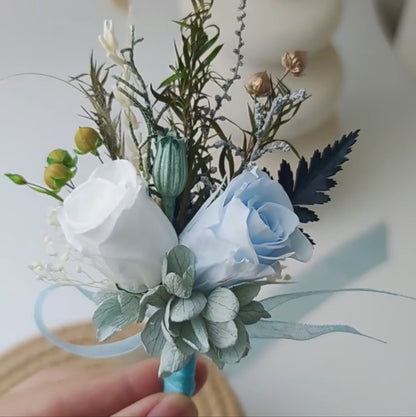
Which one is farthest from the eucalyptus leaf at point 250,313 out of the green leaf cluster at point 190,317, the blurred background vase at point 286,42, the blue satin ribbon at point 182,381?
the blurred background vase at point 286,42

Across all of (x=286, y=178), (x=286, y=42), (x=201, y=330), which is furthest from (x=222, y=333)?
(x=286, y=42)

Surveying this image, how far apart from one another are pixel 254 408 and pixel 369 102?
0.40 m

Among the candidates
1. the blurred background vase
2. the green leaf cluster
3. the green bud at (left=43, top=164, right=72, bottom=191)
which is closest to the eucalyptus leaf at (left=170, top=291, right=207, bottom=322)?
the green leaf cluster

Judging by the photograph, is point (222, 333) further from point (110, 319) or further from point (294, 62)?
point (294, 62)

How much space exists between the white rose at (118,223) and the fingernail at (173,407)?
0.12 meters

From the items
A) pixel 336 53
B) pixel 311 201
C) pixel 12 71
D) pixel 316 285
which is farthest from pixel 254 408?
pixel 12 71

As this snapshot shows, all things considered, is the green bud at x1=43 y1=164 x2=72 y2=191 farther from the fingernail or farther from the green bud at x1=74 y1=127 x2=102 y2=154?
the fingernail

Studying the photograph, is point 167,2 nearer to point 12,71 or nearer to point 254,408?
point 12,71

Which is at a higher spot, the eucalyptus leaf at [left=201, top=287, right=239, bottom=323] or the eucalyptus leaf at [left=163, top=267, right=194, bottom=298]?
the eucalyptus leaf at [left=163, top=267, right=194, bottom=298]

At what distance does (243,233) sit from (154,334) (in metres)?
0.09

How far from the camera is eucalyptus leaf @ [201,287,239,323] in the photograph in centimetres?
48

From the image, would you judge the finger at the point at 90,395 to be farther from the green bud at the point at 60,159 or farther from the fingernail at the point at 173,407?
the green bud at the point at 60,159

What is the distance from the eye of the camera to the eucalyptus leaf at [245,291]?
507 millimetres

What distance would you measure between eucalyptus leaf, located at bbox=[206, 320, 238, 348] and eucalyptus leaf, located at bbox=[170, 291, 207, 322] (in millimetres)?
15
